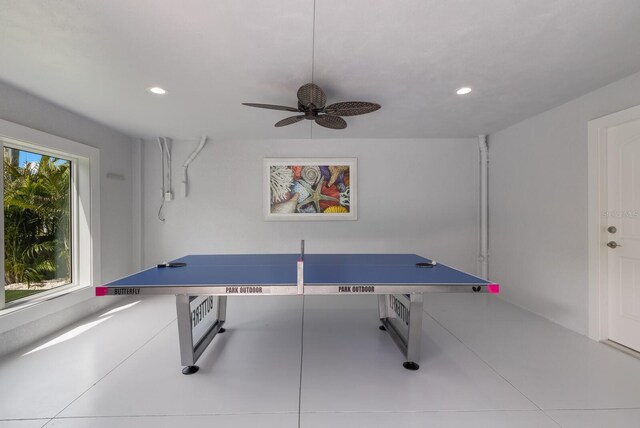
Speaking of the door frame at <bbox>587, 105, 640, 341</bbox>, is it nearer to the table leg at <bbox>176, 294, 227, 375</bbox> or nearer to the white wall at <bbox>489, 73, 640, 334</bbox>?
the white wall at <bbox>489, 73, 640, 334</bbox>

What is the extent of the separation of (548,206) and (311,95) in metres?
3.18

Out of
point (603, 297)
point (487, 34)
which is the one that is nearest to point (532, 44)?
point (487, 34)

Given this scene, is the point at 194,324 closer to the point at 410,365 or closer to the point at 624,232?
the point at 410,365

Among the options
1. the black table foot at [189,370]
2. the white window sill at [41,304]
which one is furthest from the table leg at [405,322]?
the white window sill at [41,304]

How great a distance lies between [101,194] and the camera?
3553 mm

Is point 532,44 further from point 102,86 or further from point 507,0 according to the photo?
point 102,86

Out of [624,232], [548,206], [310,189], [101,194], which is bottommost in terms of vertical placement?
[624,232]

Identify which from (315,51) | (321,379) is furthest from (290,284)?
(315,51)

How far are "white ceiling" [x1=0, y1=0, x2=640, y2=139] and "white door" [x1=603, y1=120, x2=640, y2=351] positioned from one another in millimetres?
637

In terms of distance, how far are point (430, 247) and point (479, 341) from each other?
189cm

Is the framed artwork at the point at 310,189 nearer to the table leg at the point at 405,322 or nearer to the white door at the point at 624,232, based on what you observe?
the table leg at the point at 405,322

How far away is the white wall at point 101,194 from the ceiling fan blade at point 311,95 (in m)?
2.86

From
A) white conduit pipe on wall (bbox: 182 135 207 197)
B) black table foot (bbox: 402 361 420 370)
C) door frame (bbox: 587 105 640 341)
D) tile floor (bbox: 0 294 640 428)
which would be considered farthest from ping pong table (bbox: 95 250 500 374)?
white conduit pipe on wall (bbox: 182 135 207 197)

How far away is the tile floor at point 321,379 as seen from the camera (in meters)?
1.62
